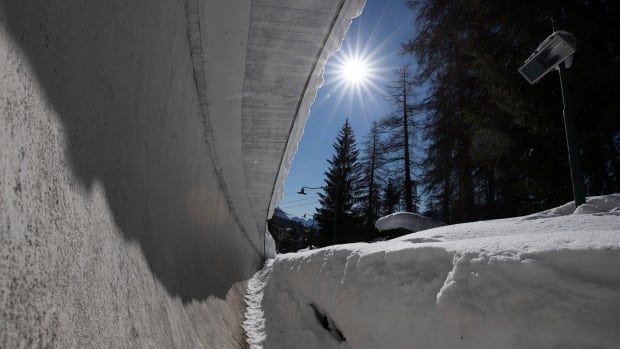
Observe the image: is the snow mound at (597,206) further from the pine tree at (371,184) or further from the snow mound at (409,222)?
the pine tree at (371,184)

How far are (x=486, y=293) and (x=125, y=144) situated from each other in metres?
1.89

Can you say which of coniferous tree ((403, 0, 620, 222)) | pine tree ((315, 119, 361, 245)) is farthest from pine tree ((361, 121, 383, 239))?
coniferous tree ((403, 0, 620, 222))

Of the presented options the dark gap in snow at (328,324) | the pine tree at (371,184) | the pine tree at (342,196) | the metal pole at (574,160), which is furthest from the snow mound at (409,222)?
the pine tree at (371,184)

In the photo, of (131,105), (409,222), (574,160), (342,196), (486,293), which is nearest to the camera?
(486,293)

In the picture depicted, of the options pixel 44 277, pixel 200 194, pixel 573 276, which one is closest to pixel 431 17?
pixel 200 194

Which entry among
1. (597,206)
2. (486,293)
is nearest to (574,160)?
(597,206)

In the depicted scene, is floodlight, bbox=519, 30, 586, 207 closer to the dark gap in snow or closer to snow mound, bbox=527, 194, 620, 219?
snow mound, bbox=527, 194, 620, 219

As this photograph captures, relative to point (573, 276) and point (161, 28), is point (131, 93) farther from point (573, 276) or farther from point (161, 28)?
point (573, 276)

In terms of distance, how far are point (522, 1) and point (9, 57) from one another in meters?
13.4

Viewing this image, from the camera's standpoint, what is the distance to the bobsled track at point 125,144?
835mm

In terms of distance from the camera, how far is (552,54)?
5328mm

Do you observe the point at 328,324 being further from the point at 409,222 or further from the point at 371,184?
the point at 371,184

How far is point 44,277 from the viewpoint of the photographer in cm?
86

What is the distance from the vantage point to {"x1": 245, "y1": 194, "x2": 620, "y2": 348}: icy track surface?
133 cm
